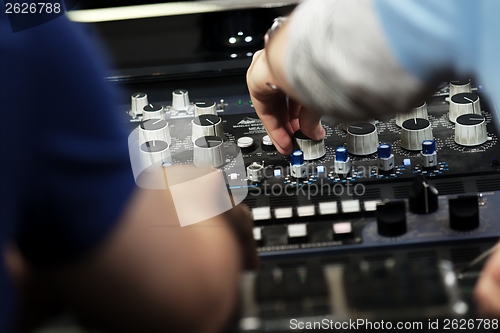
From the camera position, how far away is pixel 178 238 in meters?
1.02

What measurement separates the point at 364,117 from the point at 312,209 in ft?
1.21

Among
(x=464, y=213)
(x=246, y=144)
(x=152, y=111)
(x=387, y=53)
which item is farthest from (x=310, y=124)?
(x=387, y=53)

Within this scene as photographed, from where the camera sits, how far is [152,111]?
140 centimetres

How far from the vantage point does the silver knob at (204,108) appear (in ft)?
4.61

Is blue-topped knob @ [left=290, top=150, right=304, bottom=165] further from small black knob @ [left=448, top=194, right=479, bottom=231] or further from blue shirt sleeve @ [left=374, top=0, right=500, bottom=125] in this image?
blue shirt sleeve @ [left=374, top=0, right=500, bottom=125]

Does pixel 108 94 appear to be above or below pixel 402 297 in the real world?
above

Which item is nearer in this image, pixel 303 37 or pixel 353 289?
pixel 303 37

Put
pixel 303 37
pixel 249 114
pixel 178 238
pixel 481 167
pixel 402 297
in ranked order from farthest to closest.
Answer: pixel 249 114, pixel 481 167, pixel 178 238, pixel 402 297, pixel 303 37

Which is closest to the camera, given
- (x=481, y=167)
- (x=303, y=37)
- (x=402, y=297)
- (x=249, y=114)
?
(x=303, y=37)

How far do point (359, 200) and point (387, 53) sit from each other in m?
0.49

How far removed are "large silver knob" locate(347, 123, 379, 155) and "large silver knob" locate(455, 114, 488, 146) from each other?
15 centimetres

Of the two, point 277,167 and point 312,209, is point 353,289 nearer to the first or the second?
point 312,209

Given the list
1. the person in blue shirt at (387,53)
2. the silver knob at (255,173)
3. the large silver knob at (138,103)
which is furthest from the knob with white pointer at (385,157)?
the large silver knob at (138,103)

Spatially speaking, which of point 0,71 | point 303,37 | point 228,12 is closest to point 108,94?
point 0,71
